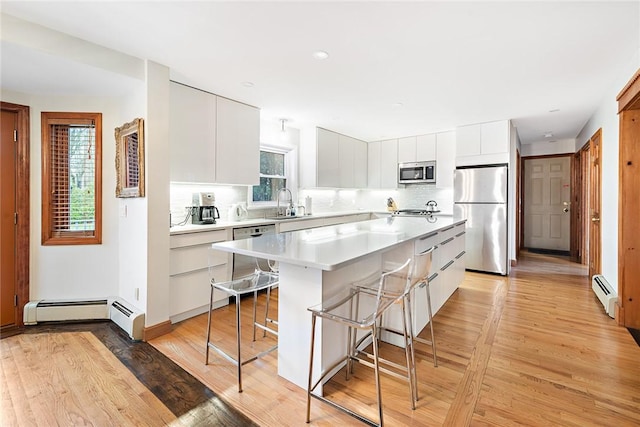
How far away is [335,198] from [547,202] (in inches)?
180

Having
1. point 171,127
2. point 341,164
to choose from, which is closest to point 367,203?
point 341,164

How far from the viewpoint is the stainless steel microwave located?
5469mm

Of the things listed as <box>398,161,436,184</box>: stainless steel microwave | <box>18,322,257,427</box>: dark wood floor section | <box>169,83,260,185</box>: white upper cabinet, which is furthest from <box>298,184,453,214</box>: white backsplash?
<box>18,322,257,427</box>: dark wood floor section

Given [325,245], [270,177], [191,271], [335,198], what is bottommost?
[191,271]

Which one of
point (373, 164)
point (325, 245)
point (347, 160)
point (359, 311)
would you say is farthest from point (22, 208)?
point (373, 164)

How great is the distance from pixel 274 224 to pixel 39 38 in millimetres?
2567

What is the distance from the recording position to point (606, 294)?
3133 mm

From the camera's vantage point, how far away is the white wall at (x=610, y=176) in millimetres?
3045

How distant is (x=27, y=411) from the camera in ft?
5.57

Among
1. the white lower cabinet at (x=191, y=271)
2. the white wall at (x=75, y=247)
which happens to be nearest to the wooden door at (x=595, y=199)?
the white lower cabinet at (x=191, y=271)

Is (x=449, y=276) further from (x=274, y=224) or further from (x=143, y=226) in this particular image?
(x=143, y=226)

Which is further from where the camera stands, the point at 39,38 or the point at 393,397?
the point at 39,38

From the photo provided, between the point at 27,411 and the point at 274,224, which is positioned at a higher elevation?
the point at 274,224

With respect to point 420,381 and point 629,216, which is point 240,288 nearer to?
point 420,381
